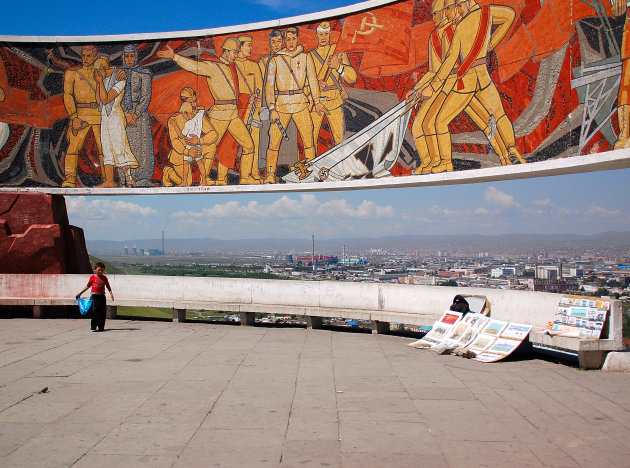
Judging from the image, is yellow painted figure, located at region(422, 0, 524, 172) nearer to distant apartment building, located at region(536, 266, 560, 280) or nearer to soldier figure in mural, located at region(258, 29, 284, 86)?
distant apartment building, located at region(536, 266, 560, 280)

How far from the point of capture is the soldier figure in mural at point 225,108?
47.4 feet

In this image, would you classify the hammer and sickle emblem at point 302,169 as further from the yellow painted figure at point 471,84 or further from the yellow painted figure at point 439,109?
the yellow painted figure at point 471,84

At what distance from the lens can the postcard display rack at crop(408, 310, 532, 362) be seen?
8656 mm

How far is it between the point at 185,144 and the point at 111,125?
→ 2264mm

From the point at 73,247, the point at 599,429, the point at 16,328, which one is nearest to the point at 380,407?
the point at 599,429

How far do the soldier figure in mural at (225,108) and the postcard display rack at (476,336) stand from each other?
21.7 feet

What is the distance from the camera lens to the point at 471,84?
467 inches

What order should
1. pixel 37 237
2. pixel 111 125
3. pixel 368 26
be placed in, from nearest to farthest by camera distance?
pixel 368 26 → pixel 37 237 → pixel 111 125

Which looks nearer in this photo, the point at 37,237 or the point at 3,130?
the point at 37,237

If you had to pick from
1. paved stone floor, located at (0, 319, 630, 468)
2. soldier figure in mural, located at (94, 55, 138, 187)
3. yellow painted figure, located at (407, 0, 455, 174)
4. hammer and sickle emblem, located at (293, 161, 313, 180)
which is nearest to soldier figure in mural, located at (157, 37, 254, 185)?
hammer and sickle emblem, located at (293, 161, 313, 180)

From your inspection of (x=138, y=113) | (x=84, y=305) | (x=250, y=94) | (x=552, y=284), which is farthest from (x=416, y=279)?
(x=138, y=113)

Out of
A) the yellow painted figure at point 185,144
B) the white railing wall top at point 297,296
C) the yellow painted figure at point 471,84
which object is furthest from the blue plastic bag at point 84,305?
the yellow painted figure at point 471,84

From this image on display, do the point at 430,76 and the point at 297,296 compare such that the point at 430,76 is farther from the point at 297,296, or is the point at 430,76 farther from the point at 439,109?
the point at 297,296

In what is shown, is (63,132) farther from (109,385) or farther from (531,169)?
(531,169)
